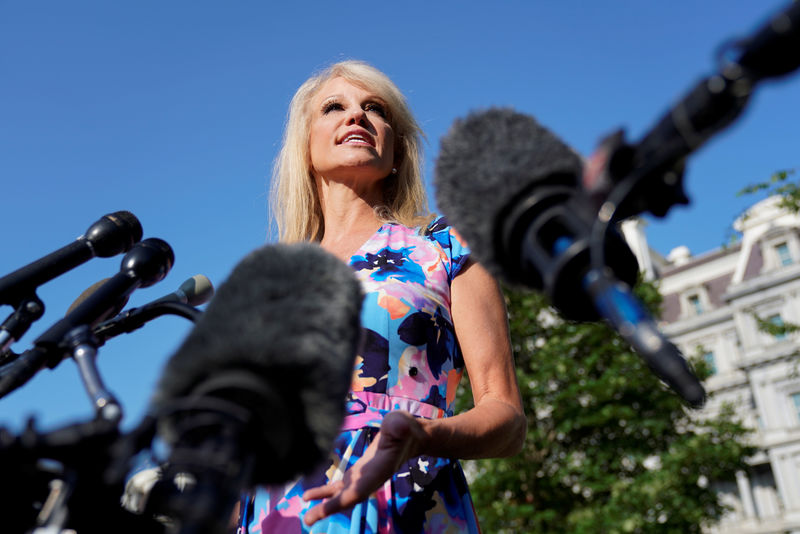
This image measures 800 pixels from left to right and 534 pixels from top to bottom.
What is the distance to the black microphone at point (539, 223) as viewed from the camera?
1.07 m

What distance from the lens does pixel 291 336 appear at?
45.9 inches

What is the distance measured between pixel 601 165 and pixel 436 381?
1.46m


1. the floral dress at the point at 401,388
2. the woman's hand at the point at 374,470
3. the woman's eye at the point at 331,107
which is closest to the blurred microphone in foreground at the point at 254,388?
the woman's hand at the point at 374,470

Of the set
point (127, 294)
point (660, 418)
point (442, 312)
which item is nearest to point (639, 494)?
point (660, 418)

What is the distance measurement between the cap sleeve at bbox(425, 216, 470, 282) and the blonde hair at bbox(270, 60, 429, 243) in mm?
515

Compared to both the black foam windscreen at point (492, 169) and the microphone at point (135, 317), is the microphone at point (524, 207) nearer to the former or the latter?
the black foam windscreen at point (492, 169)

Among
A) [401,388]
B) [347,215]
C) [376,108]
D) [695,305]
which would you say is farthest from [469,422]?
[695,305]

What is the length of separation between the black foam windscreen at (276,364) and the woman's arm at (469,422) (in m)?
0.42

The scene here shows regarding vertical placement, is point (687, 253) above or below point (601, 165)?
above

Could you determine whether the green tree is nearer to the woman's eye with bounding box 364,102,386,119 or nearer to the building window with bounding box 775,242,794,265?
the woman's eye with bounding box 364,102,386,119

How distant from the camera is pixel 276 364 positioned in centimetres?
113

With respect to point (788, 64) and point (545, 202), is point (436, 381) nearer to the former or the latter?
point (545, 202)

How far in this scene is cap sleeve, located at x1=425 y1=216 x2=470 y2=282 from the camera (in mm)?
2707

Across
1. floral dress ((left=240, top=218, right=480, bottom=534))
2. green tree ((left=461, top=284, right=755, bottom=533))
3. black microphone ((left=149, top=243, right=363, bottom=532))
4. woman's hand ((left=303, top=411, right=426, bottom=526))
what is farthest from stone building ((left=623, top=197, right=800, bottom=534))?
black microphone ((left=149, top=243, right=363, bottom=532))
